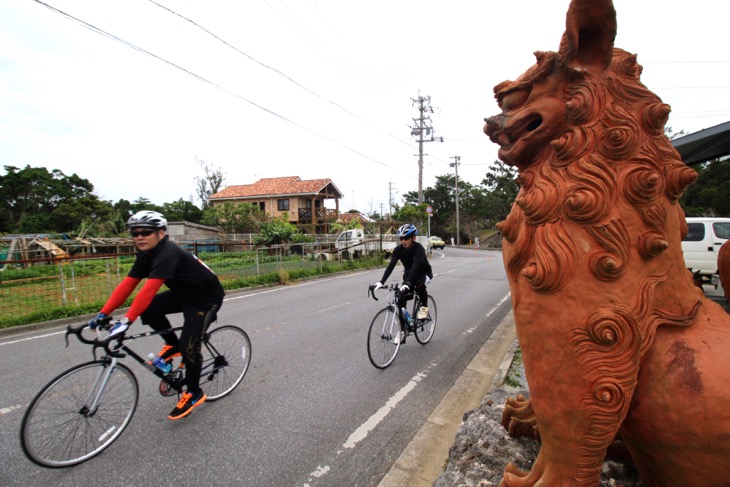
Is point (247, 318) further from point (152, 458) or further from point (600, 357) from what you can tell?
point (600, 357)

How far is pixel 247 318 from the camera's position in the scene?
6.53 m

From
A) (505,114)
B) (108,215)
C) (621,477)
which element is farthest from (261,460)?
(108,215)

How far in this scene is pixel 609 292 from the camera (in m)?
1.18

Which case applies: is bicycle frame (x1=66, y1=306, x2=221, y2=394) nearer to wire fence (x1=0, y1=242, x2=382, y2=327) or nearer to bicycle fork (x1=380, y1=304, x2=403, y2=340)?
bicycle fork (x1=380, y1=304, x2=403, y2=340)

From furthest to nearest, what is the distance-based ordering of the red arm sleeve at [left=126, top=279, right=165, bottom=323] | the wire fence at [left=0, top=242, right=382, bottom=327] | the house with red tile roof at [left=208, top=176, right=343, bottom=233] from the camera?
the house with red tile roof at [left=208, top=176, right=343, bottom=233]
the wire fence at [left=0, top=242, right=382, bottom=327]
the red arm sleeve at [left=126, top=279, right=165, bottom=323]

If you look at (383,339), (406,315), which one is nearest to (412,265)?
(406,315)

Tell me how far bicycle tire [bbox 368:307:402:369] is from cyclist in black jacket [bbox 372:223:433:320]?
24 centimetres

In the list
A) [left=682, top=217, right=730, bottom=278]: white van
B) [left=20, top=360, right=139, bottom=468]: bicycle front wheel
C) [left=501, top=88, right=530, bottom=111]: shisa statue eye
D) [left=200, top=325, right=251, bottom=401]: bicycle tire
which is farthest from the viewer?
[left=682, top=217, right=730, bottom=278]: white van

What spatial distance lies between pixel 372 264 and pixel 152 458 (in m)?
14.8

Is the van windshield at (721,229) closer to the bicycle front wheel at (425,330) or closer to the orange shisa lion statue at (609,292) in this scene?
the bicycle front wheel at (425,330)

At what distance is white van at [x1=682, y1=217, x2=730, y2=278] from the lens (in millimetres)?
8430

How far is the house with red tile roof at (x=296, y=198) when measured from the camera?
1324 inches

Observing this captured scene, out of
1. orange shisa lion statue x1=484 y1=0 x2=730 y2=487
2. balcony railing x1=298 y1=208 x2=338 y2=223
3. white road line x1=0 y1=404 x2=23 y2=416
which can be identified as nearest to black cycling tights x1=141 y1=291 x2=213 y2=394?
white road line x1=0 y1=404 x2=23 y2=416

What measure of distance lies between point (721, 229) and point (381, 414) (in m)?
10.3
